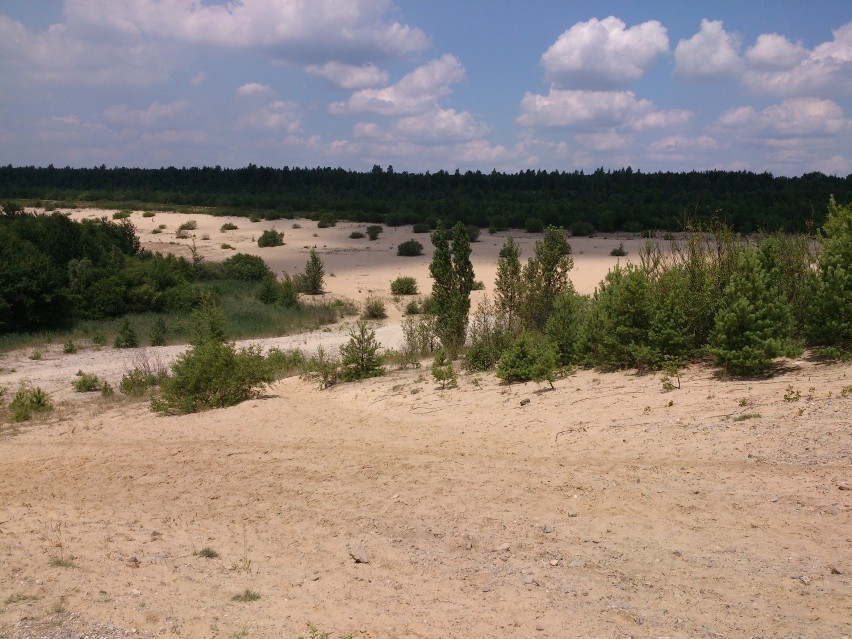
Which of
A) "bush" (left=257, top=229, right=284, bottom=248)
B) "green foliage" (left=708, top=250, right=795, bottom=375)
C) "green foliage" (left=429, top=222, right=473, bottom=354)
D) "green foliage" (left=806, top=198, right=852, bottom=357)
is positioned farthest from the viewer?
"bush" (left=257, top=229, right=284, bottom=248)

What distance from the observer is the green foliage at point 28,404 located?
473 inches

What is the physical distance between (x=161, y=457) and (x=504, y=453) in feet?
13.6

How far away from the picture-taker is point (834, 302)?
8.77 metres

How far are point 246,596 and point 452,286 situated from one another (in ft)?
31.9

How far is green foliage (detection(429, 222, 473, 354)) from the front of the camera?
14.1 meters

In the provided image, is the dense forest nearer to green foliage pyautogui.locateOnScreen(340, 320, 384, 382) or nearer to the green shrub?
green foliage pyautogui.locateOnScreen(340, 320, 384, 382)

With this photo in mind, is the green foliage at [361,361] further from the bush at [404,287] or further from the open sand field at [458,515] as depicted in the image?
the bush at [404,287]

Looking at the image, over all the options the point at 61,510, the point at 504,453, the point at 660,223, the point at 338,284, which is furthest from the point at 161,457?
the point at 660,223

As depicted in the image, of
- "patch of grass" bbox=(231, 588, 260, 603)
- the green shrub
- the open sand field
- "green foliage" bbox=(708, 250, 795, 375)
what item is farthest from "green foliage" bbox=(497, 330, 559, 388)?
the green shrub

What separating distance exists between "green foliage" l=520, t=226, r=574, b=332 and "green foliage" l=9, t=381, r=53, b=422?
27.1ft

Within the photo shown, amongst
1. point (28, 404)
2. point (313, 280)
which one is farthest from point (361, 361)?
point (313, 280)

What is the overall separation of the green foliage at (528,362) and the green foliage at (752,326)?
6.78 feet

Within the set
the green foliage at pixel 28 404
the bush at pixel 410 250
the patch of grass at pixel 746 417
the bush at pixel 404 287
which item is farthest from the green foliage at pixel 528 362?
the bush at pixel 410 250

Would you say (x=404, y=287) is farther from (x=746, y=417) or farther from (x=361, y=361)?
(x=746, y=417)
